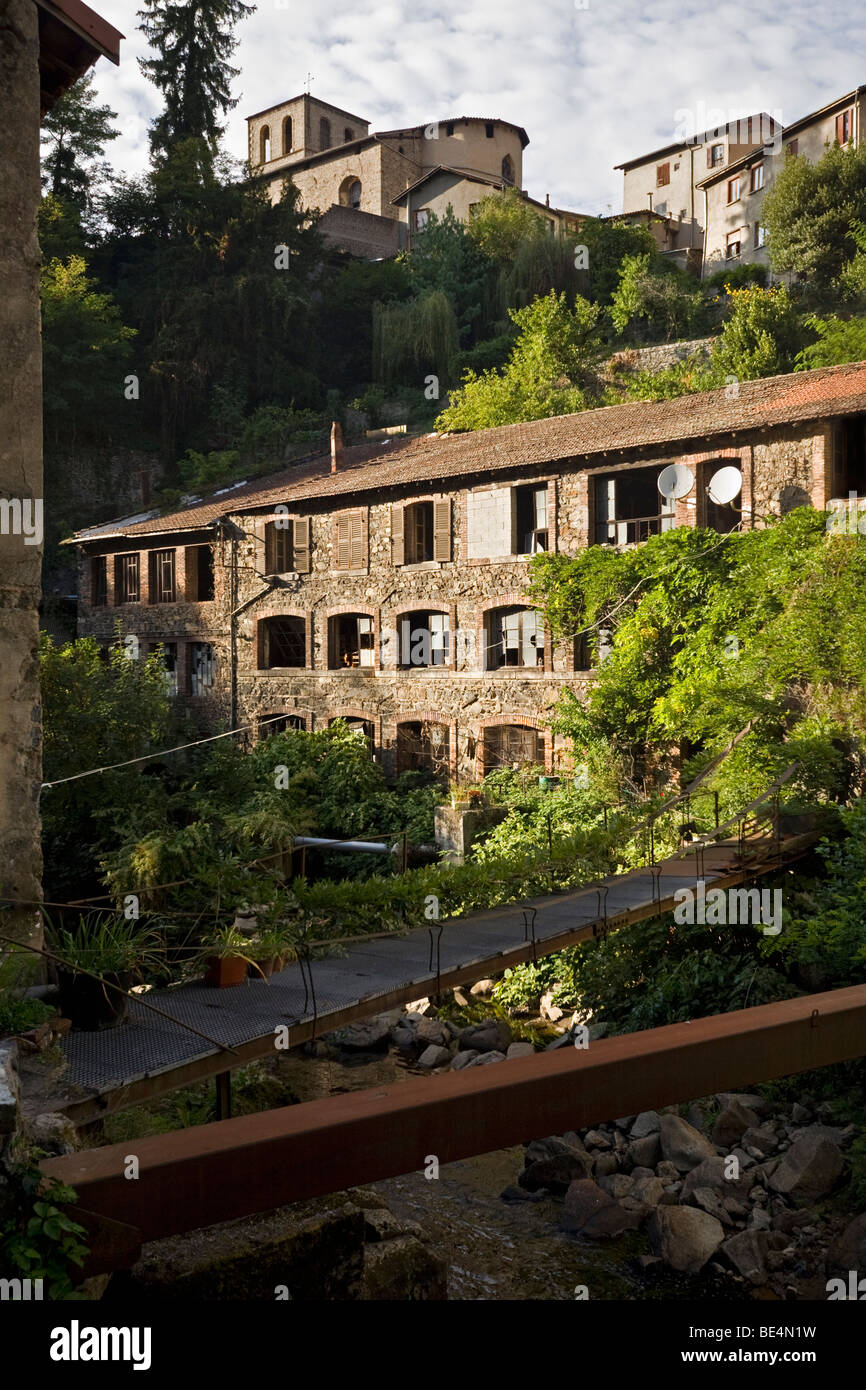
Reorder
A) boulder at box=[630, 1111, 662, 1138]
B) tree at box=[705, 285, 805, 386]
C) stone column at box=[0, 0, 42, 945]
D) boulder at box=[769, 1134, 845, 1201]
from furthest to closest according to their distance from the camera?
tree at box=[705, 285, 805, 386]
boulder at box=[630, 1111, 662, 1138]
boulder at box=[769, 1134, 845, 1201]
stone column at box=[0, 0, 42, 945]

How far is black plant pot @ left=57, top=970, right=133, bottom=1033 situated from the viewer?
21.1 feet

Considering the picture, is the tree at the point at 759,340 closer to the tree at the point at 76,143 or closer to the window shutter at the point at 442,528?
the window shutter at the point at 442,528

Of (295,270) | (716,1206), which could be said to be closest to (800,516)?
(716,1206)

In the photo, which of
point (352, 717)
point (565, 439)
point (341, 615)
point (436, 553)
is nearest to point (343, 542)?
point (341, 615)

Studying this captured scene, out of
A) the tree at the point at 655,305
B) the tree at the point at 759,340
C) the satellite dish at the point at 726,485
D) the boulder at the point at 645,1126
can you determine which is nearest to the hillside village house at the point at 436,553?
the satellite dish at the point at 726,485

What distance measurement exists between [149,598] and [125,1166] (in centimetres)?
2652

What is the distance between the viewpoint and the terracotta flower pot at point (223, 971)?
7.50m

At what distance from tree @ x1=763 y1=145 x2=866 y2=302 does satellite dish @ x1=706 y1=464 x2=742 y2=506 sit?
719 inches

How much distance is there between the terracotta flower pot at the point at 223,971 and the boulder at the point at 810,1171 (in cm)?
577

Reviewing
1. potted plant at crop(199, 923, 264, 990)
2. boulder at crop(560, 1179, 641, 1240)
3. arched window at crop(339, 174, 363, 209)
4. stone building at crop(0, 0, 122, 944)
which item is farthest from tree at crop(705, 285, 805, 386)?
arched window at crop(339, 174, 363, 209)

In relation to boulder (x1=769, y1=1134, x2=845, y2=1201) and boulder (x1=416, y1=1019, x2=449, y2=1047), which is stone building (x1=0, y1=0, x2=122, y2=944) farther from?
boulder (x1=769, y1=1134, x2=845, y2=1201)

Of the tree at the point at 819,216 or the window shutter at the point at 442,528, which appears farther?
the tree at the point at 819,216

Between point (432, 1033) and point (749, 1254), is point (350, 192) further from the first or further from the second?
point (749, 1254)

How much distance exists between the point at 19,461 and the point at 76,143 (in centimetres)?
3523
